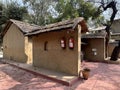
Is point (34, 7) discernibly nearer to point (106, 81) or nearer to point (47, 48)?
point (47, 48)

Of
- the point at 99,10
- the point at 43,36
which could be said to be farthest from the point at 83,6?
the point at 43,36

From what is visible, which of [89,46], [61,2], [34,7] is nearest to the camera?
[89,46]

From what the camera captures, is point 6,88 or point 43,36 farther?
point 43,36

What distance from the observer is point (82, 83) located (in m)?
8.88

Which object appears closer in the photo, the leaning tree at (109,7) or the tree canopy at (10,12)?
the leaning tree at (109,7)

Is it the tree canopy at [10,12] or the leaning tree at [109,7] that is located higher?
the tree canopy at [10,12]

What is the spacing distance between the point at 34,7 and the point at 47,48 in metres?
25.5

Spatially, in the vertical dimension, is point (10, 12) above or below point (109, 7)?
above

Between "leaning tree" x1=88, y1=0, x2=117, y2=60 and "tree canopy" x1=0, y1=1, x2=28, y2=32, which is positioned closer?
"leaning tree" x1=88, y1=0, x2=117, y2=60

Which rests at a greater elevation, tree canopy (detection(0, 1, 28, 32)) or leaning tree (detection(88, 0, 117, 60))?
tree canopy (detection(0, 1, 28, 32))

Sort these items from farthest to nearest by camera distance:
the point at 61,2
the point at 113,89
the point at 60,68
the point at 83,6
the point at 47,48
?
1. the point at 61,2
2. the point at 83,6
3. the point at 47,48
4. the point at 60,68
5. the point at 113,89

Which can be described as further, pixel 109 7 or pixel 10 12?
pixel 10 12

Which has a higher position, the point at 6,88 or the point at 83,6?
the point at 83,6

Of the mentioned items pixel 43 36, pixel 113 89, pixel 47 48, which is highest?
pixel 43 36
